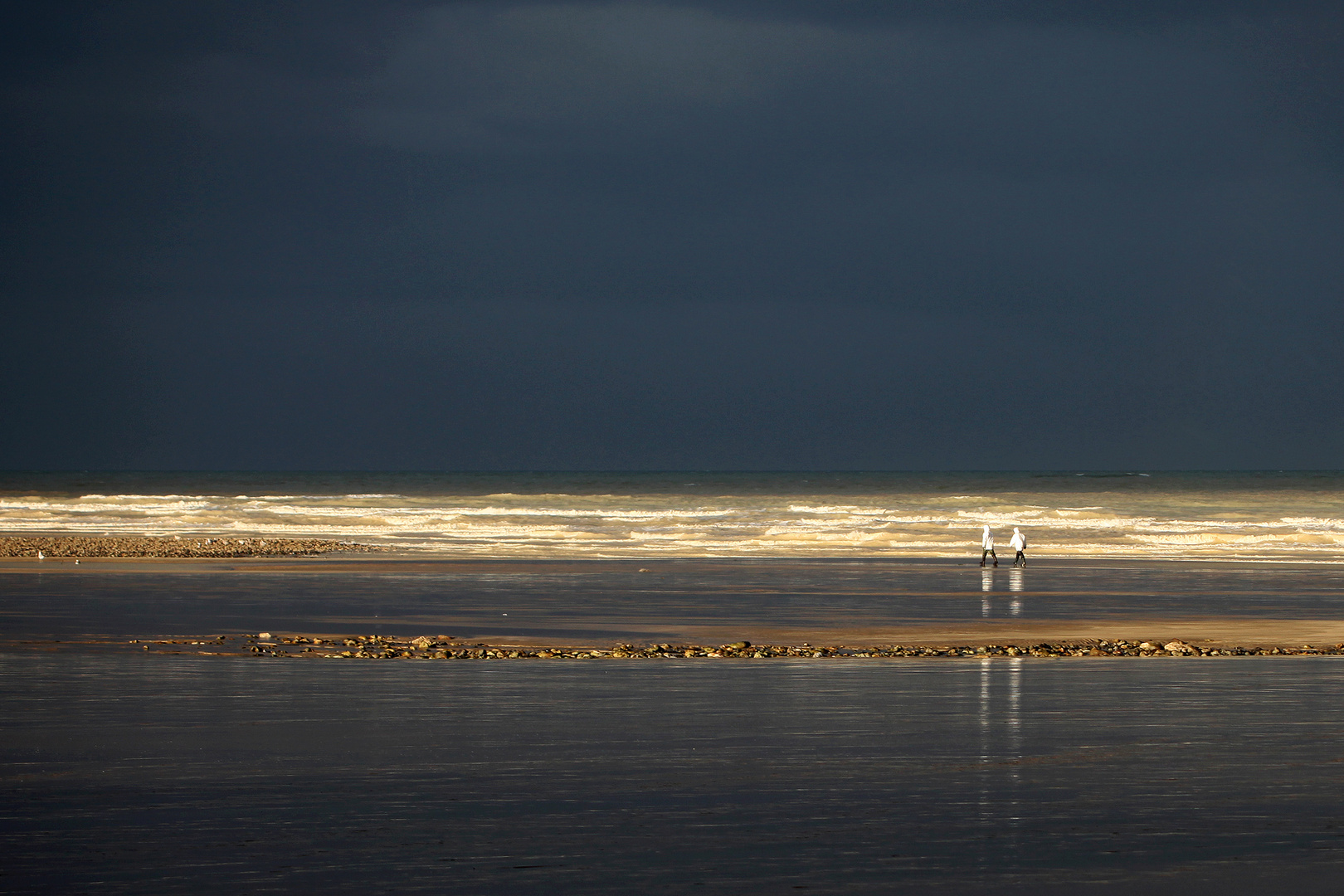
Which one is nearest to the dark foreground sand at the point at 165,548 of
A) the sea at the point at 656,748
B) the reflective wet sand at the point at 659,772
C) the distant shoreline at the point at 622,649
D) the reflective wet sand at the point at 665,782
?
the sea at the point at 656,748

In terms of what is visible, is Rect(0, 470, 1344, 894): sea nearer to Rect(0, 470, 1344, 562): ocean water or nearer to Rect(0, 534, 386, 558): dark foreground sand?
Rect(0, 534, 386, 558): dark foreground sand

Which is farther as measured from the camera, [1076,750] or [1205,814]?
[1076,750]

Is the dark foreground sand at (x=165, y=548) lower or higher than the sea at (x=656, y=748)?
higher

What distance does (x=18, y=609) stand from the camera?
883 inches

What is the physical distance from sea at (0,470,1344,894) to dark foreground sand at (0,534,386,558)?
1018 centimetres

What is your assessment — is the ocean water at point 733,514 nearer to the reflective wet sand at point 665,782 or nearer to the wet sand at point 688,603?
the wet sand at point 688,603

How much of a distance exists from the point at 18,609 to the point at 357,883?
685 inches

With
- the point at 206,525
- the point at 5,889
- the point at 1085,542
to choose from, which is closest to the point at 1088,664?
the point at 5,889

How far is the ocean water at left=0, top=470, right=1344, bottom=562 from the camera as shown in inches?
1796

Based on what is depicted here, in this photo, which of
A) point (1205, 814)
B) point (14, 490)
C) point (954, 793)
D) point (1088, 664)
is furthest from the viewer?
point (14, 490)

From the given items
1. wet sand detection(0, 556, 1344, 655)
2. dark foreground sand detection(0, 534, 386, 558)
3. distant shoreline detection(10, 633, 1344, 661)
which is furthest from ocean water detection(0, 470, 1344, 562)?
distant shoreline detection(10, 633, 1344, 661)

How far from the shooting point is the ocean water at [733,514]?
4562cm

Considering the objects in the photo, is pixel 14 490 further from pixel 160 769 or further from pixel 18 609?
pixel 160 769

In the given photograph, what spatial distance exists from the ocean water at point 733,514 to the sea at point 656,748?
52.1 ft
